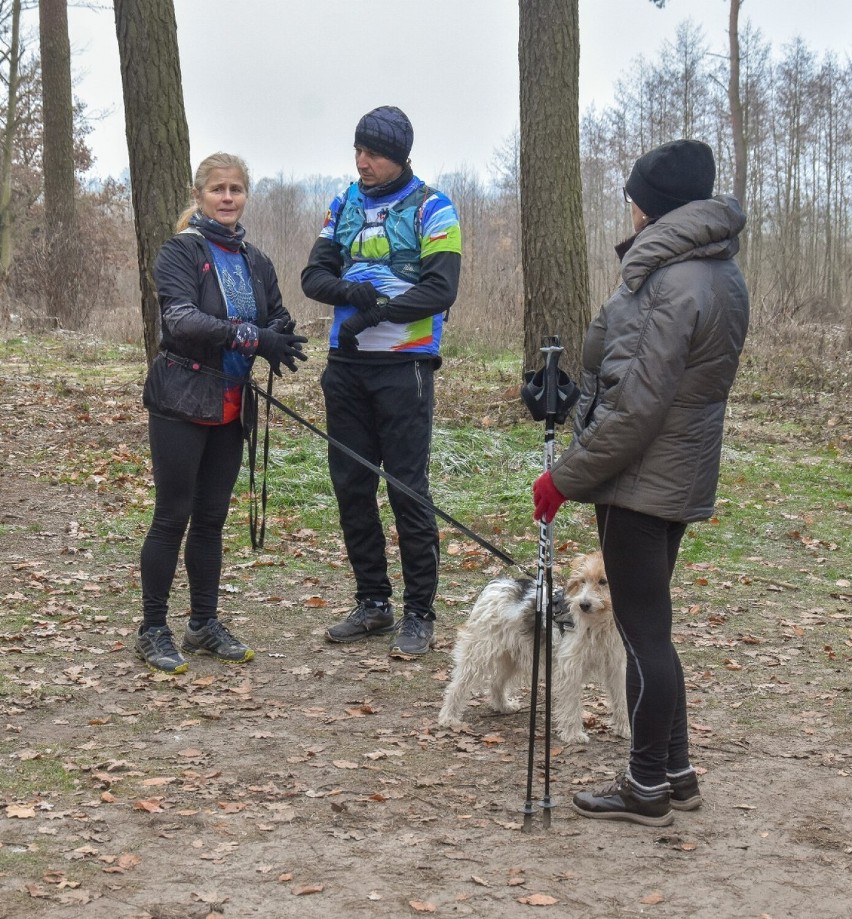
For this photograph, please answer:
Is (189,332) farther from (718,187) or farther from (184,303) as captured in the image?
(718,187)

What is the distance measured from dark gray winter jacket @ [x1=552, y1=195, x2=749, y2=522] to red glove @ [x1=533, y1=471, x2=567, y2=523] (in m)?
0.08

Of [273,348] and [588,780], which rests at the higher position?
[273,348]

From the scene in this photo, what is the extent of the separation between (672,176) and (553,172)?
710cm

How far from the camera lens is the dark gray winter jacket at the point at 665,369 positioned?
3.26 meters

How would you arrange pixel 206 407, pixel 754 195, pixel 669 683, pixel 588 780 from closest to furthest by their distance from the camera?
pixel 669 683, pixel 588 780, pixel 206 407, pixel 754 195

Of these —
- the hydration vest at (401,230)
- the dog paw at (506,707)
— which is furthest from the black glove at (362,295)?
the dog paw at (506,707)

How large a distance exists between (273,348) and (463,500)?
159 inches

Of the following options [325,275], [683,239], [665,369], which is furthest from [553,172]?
[665,369]

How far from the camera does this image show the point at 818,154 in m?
33.8

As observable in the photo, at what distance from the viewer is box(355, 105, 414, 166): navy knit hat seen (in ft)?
17.0

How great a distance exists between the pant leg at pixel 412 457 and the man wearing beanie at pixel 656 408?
1.91 m

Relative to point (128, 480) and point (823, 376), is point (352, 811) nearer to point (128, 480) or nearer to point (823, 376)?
point (128, 480)

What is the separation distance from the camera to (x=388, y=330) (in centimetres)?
536

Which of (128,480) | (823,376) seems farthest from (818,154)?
(128,480)
